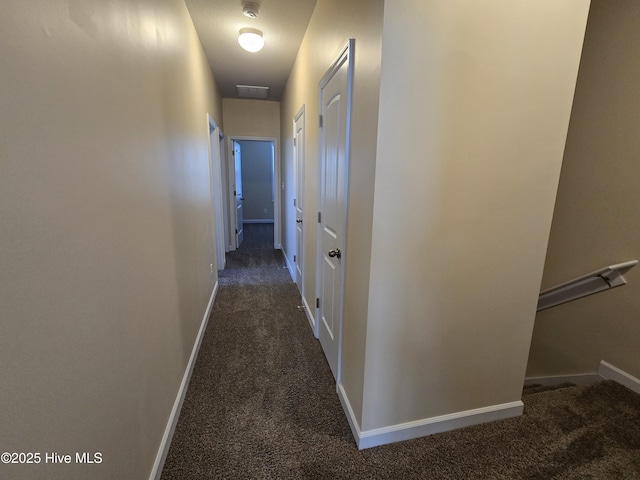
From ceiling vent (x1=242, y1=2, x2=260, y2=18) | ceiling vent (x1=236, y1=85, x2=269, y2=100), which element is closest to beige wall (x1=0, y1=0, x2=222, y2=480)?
ceiling vent (x1=242, y1=2, x2=260, y2=18)

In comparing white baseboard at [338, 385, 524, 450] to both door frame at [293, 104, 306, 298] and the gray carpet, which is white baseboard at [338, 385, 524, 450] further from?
door frame at [293, 104, 306, 298]

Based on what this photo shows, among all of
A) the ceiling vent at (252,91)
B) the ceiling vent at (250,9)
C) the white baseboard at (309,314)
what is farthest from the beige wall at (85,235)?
the ceiling vent at (252,91)

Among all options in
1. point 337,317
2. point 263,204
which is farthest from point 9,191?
point 263,204

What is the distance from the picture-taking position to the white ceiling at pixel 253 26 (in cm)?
233

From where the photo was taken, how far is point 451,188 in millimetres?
1345

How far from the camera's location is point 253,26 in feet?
8.63

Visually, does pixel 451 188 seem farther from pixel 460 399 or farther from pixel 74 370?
pixel 74 370

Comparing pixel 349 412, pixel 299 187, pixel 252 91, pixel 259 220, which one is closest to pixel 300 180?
pixel 299 187

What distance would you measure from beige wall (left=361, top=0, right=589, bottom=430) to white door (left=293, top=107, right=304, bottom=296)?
1.93 meters

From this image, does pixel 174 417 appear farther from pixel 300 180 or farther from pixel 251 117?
pixel 251 117

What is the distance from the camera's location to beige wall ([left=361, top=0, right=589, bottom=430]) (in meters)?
1.22

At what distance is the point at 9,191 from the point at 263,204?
26.1ft

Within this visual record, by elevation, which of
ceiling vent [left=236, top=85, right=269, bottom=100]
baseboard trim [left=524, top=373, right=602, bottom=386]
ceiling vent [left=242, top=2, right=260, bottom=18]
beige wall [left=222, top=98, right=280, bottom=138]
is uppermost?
ceiling vent [left=242, top=2, right=260, bottom=18]

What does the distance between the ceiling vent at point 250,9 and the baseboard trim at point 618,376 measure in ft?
11.6
